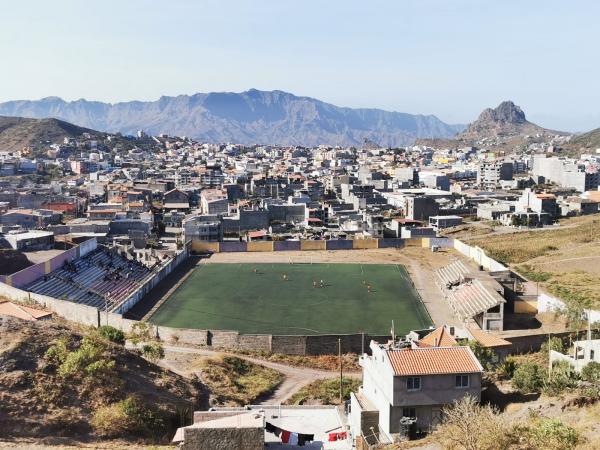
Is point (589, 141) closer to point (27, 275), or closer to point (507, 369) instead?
point (27, 275)

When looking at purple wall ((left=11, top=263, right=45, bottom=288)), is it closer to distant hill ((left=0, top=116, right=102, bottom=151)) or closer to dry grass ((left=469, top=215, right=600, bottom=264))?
dry grass ((left=469, top=215, right=600, bottom=264))

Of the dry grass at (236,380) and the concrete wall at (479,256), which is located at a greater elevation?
the concrete wall at (479,256)

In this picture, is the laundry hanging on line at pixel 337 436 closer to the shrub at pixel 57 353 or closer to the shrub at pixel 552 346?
the shrub at pixel 57 353

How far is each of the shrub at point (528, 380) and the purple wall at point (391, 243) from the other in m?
31.6

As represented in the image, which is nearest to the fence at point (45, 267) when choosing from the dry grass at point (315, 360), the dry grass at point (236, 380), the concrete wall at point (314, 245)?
the dry grass at point (315, 360)

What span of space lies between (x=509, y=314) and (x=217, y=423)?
19.2 meters

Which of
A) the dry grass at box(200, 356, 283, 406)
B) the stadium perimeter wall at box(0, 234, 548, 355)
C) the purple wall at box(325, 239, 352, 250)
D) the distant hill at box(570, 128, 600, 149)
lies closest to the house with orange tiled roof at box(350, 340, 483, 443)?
the dry grass at box(200, 356, 283, 406)

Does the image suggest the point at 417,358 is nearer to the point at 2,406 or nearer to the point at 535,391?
the point at 535,391

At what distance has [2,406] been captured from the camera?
14.4 m

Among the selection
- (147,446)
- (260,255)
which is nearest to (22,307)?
(147,446)

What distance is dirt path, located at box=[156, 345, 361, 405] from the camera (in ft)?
65.0

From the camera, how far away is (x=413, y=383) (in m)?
15.1

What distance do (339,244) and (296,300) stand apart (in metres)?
15.0

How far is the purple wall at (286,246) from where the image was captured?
46.8 m
